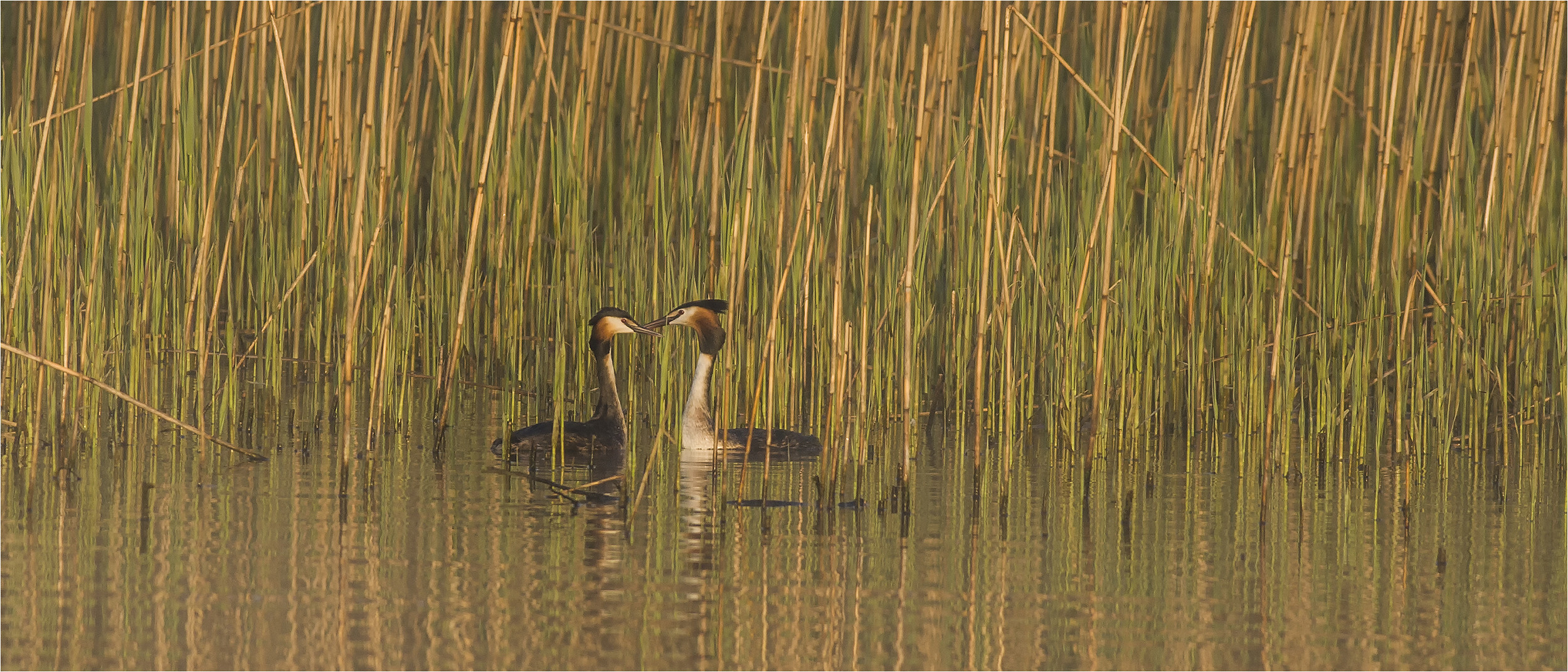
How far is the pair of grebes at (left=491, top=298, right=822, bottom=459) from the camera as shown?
16.6 feet

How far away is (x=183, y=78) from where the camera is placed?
6.12 meters

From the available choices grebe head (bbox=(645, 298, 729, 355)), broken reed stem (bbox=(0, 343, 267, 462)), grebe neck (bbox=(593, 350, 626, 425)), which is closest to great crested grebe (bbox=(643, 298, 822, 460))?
grebe head (bbox=(645, 298, 729, 355))

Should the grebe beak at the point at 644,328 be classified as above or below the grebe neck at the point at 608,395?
above

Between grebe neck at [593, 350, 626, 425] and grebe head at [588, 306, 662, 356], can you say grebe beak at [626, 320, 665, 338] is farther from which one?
grebe neck at [593, 350, 626, 425]

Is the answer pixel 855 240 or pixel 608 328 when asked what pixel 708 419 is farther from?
pixel 855 240

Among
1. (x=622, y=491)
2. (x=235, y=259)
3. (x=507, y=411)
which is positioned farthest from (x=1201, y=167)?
(x=235, y=259)

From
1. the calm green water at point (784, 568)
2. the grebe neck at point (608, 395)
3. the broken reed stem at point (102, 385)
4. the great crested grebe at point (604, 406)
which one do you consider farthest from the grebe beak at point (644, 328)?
the broken reed stem at point (102, 385)

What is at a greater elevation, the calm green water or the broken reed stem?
the broken reed stem

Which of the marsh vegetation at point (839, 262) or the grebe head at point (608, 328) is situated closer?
the marsh vegetation at point (839, 262)

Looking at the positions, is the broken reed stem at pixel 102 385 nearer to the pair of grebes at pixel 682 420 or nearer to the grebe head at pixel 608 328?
the pair of grebes at pixel 682 420

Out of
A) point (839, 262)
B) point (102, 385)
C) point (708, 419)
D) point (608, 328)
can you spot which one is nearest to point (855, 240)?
point (708, 419)

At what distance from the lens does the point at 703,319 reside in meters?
5.33

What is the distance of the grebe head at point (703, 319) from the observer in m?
5.23

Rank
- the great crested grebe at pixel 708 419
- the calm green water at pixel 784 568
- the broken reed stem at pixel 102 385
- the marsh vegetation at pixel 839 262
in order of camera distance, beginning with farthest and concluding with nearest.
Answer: the great crested grebe at pixel 708 419, the marsh vegetation at pixel 839 262, the broken reed stem at pixel 102 385, the calm green water at pixel 784 568
